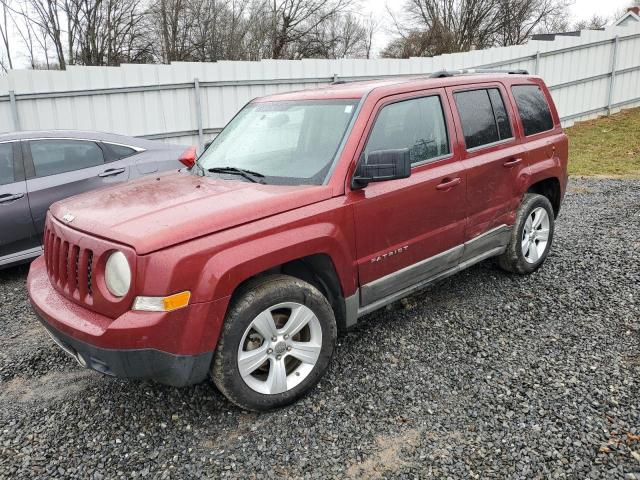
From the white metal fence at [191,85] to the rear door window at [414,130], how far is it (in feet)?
22.9

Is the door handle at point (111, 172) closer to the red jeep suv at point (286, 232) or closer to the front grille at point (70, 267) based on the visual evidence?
the red jeep suv at point (286, 232)

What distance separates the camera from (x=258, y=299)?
111 inches

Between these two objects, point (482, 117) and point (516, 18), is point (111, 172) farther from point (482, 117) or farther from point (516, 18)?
point (516, 18)

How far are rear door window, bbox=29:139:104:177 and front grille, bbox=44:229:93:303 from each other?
2.79 m

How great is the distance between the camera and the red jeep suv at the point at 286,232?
2.62 metres

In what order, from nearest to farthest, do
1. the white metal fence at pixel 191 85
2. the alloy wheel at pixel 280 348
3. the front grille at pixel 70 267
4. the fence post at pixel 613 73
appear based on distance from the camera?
the front grille at pixel 70 267, the alloy wheel at pixel 280 348, the white metal fence at pixel 191 85, the fence post at pixel 613 73

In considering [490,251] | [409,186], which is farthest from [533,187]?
[409,186]

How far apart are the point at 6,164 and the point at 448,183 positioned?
14.7 feet

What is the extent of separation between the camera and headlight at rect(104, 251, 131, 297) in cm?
260

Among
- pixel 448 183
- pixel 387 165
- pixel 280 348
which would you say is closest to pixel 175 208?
pixel 280 348

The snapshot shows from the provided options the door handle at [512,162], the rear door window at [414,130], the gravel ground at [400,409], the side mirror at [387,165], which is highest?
the rear door window at [414,130]

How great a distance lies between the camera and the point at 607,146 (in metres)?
12.5

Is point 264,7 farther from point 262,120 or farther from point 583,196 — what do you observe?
point 262,120

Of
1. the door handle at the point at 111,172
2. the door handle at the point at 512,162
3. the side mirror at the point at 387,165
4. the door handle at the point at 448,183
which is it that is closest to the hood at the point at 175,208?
the side mirror at the point at 387,165
